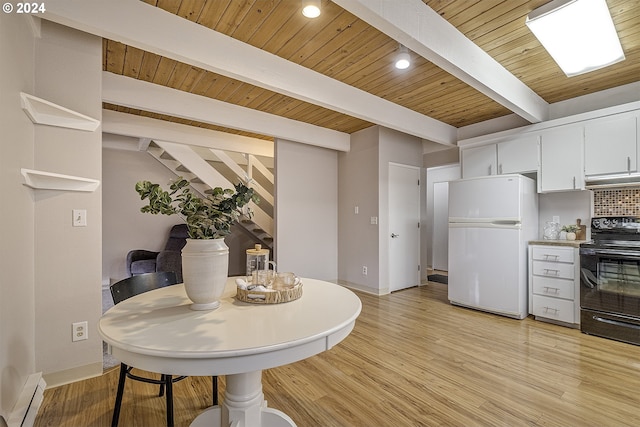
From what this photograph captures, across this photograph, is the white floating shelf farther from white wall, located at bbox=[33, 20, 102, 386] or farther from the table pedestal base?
the table pedestal base

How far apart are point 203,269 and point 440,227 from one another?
5.87m

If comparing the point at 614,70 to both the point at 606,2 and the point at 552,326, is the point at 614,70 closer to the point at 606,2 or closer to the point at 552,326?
the point at 606,2

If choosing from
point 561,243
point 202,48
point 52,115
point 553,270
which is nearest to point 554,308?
point 553,270

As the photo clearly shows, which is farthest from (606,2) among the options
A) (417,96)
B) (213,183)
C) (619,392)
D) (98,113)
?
(213,183)

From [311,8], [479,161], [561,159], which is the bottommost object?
[561,159]

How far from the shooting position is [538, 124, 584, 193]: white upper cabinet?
10.0 feet

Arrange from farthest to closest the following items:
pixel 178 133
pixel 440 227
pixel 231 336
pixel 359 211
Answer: pixel 440 227, pixel 359 211, pixel 178 133, pixel 231 336

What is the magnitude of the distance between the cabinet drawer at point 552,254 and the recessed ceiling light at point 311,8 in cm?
321

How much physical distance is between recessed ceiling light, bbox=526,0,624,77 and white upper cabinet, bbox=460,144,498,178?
136cm

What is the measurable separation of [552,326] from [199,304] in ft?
11.5

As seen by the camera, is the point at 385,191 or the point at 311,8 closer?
the point at 311,8

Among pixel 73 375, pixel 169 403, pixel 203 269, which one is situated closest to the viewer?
pixel 203 269

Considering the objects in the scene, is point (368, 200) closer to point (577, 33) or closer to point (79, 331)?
point (577, 33)

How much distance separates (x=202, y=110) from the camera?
322 centimetres
